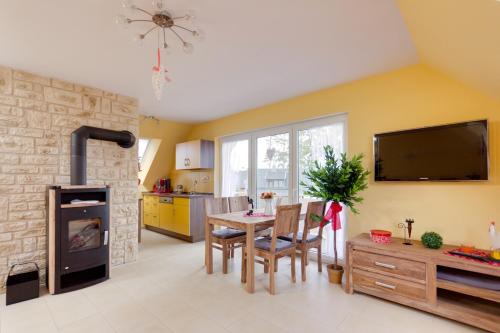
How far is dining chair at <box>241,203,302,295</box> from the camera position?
261 centimetres

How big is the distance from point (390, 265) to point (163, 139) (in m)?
4.91

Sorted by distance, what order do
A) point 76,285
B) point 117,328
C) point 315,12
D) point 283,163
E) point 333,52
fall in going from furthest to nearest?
point 283,163
point 76,285
point 333,52
point 117,328
point 315,12

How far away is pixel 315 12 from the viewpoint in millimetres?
1836

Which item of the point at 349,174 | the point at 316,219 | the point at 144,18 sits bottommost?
the point at 316,219

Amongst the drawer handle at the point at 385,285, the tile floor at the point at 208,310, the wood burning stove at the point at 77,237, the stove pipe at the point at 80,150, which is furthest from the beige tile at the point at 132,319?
the drawer handle at the point at 385,285

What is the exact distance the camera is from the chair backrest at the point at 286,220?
2615 millimetres

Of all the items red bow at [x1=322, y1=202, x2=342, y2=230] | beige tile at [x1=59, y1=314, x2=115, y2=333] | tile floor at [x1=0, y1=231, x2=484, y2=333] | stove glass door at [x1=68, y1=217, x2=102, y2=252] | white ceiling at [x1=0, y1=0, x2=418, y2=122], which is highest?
white ceiling at [x1=0, y1=0, x2=418, y2=122]

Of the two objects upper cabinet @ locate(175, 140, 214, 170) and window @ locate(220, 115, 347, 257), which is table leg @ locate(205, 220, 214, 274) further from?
upper cabinet @ locate(175, 140, 214, 170)

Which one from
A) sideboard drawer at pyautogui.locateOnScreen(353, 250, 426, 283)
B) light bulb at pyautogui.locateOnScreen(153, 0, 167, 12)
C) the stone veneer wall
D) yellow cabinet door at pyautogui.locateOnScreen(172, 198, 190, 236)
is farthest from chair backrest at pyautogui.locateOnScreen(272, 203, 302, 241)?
yellow cabinet door at pyautogui.locateOnScreen(172, 198, 190, 236)

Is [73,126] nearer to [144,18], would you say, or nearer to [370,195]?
[144,18]

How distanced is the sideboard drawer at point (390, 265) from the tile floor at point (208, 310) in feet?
1.08

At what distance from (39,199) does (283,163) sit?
3247 mm

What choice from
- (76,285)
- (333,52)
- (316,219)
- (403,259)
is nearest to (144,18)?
(333,52)

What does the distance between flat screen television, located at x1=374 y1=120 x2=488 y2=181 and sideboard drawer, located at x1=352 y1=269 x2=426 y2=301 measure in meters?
1.05
